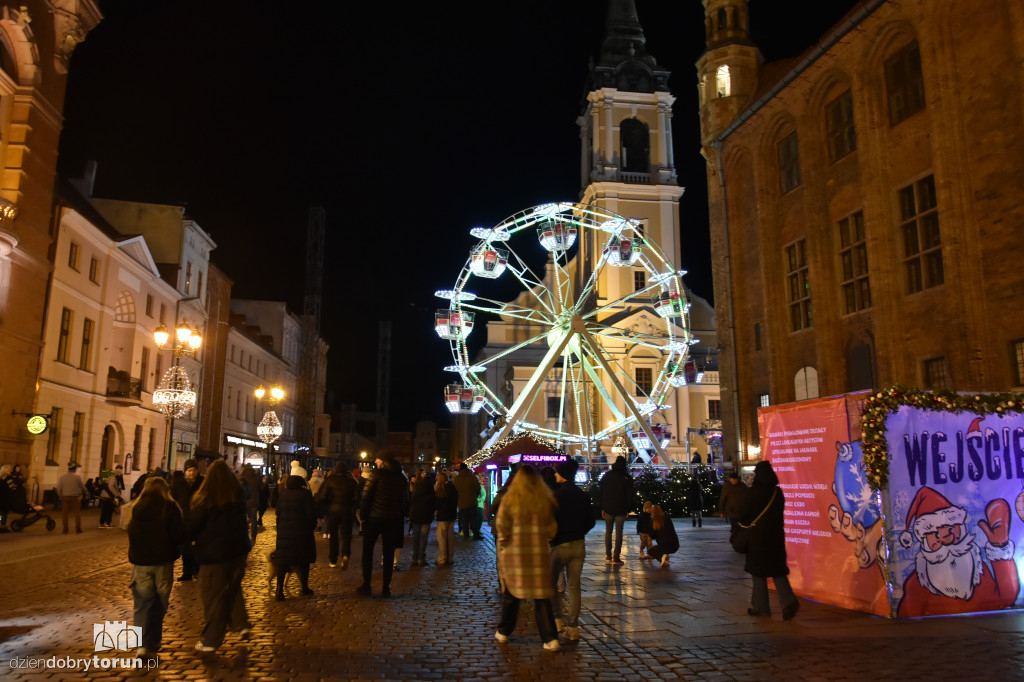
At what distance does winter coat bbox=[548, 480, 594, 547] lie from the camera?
8.16 m

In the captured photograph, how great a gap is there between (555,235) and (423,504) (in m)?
21.6

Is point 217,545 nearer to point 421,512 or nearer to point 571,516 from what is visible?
point 571,516

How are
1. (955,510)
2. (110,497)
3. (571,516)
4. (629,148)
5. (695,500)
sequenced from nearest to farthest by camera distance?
(571,516)
(955,510)
(110,497)
(695,500)
(629,148)

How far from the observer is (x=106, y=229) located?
3350cm

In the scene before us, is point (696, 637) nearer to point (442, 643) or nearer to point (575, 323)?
point (442, 643)

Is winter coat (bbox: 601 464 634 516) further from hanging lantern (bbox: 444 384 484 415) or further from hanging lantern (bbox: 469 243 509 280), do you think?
hanging lantern (bbox: 444 384 484 415)

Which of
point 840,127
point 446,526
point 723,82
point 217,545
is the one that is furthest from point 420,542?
point 723,82

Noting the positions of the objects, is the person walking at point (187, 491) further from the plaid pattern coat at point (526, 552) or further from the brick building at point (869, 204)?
the brick building at point (869, 204)

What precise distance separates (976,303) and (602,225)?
19.9 metres

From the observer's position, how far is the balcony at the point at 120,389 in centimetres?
3222

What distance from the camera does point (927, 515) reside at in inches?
354

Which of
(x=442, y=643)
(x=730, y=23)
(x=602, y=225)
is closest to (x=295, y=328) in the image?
(x=602, y=225)

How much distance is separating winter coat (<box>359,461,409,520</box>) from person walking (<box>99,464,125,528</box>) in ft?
45.8

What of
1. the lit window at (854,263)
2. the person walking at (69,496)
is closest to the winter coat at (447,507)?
the person walking at (69,496)
